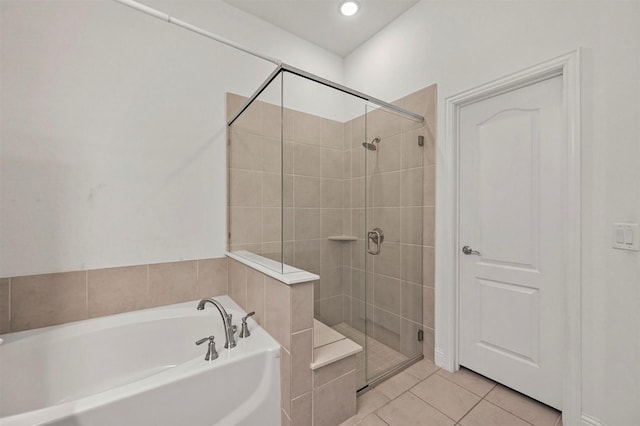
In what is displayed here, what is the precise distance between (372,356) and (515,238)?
1.23 m

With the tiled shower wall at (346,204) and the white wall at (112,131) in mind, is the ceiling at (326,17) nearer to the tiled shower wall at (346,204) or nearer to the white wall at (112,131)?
the white wall at (112,131)

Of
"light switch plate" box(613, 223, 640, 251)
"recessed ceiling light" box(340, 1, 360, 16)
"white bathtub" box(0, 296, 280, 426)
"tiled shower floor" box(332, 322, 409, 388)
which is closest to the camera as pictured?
"white bathtub" box(0, 296, 280, 426)

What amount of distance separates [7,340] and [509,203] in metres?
2.99

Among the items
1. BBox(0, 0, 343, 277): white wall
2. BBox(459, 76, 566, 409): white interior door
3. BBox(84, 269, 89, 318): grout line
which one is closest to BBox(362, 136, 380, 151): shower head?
BBox(0, 0, 343, 277): white wall

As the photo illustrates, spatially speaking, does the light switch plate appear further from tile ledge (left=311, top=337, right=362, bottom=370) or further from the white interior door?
tile ledge (left=311, top=337, right=362, bottom=370)

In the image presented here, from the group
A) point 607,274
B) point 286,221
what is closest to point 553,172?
Answer: point 607,274

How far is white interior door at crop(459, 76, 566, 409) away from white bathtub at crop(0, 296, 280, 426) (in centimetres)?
145

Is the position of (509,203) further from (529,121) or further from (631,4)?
(631,4)

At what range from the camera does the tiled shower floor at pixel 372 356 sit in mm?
1750

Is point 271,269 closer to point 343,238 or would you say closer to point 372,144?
point 343,238

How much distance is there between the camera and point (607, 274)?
1.30 meters

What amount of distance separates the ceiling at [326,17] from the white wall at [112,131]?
0.67 feet

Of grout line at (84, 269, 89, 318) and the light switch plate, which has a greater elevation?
the light switch plate

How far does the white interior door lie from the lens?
154cm
